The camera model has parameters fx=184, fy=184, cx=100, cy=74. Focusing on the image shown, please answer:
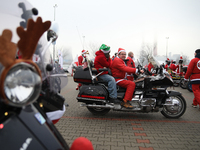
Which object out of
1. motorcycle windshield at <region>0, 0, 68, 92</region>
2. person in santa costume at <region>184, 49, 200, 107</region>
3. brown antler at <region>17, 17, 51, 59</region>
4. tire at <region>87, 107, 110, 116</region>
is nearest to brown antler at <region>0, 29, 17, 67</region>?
brown antler at <region>17, 17, 51, 59</region>

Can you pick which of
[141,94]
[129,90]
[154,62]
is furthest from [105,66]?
[154,62]

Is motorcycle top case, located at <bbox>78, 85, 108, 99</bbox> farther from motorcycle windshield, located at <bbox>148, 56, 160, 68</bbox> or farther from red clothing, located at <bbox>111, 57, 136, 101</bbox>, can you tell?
motorcycle windshield, located at <bbox>148, 56, 160, 68</bbox>

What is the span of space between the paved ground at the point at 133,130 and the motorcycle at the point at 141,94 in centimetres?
37

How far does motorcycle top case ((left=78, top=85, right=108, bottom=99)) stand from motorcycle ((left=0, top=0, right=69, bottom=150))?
11.4ft

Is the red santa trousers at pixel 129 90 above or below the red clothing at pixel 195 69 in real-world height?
below

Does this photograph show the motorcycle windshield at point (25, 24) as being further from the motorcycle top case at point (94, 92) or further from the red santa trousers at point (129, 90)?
the red santa trousers at point (129, 90)

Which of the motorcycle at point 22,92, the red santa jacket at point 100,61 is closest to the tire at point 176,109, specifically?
the red santa jacket at point 100,61

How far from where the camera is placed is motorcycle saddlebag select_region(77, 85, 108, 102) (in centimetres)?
500

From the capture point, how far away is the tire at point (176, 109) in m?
5.20

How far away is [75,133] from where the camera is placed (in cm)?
408

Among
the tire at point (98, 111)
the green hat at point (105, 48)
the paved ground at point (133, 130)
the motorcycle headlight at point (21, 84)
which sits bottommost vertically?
the paved ground at point (133, 130)

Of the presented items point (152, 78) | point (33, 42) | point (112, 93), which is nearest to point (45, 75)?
point (33, 42)

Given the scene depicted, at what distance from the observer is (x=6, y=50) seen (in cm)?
112

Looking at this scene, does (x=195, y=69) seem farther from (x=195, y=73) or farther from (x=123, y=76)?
(x=123, y=76)
